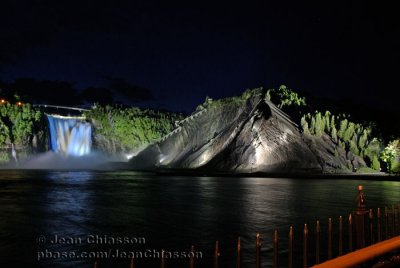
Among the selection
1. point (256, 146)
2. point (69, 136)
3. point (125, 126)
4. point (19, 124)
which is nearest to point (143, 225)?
point (256, 146)

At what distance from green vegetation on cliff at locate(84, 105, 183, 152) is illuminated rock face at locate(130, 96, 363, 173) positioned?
4435cm

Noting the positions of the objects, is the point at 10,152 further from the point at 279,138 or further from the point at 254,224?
the point at 254,224

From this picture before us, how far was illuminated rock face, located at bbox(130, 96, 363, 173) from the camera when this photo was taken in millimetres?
86062

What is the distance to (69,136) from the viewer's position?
440 feet

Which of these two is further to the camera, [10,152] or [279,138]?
[10,152]

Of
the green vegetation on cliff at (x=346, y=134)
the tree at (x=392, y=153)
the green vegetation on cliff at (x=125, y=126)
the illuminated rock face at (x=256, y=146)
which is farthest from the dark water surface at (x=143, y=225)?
the green vegetation on cliff at (x=125, y=126)

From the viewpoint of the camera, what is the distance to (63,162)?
122062 millimetres

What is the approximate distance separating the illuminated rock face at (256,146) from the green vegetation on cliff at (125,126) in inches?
1746

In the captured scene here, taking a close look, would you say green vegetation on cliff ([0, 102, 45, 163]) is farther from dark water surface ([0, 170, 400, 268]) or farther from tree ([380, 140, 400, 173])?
dark water surface ([0, 170, 400, 268])

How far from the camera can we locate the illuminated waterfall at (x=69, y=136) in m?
129

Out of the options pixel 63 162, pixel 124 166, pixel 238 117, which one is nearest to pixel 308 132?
pixel 238 117

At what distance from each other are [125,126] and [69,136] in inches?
1119

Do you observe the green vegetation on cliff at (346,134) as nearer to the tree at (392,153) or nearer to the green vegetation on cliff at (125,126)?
the tree at (392,153)

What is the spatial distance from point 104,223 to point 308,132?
81641 millimetres
